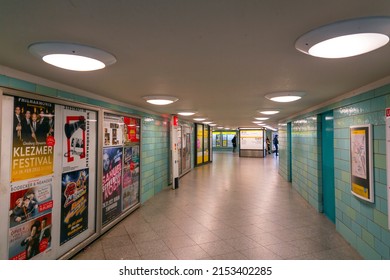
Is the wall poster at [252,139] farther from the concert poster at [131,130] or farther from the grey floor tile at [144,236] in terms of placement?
the grey floor tile at [144,236]

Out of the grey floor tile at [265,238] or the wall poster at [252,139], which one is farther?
the wall poster at [252,139]

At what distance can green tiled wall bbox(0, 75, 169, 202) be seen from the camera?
3.96 meters

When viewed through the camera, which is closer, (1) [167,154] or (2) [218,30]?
(2) [218,30]

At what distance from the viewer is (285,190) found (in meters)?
7.06

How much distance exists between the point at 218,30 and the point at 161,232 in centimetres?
351

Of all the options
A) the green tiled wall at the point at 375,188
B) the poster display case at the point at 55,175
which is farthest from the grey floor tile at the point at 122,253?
the green tiled wall at the point at 375,188

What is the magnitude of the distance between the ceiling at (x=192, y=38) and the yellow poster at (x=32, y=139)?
1.31 ft

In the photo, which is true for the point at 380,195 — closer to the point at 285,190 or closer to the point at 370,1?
the point at 370,1

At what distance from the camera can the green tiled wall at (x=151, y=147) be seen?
3.96m

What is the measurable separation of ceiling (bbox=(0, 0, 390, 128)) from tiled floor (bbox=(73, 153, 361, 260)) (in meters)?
2.43

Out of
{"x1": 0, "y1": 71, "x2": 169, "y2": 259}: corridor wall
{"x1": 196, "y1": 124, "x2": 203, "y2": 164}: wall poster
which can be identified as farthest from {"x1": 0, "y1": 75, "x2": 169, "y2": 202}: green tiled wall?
{"x1": 196, "y1": 124, "x2": 203, "y2": 164}: wall poster

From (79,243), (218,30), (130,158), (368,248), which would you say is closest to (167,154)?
(130,158)

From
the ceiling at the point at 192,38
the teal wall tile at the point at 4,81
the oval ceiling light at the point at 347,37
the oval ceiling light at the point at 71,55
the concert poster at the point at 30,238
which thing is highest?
the ceiling at the point at 192,38

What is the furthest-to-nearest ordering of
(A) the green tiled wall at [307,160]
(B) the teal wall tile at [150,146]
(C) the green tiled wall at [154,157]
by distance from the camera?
(C) the green tiled wall at [154,157]
(A) the green tiled wall at [307,160]
(B) the teal wall tile at [150,146]
